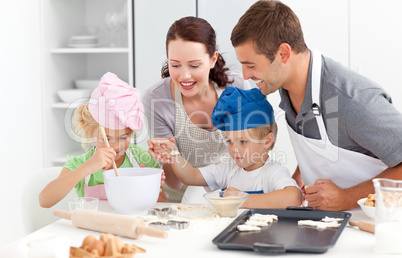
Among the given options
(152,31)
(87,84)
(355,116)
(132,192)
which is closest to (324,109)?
(355,116)

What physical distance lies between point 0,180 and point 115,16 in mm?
1297

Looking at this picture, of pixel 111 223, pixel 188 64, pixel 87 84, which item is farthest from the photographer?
pixel 87 84

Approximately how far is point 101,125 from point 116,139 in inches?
2.9

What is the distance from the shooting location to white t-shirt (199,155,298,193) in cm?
180

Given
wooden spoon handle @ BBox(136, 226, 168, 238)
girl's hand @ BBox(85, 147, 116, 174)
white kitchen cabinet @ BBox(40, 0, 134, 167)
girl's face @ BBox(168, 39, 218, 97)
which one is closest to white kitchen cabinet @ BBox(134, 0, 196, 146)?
white kitchen cabinet @ BBox(40, 0, 134, 167)

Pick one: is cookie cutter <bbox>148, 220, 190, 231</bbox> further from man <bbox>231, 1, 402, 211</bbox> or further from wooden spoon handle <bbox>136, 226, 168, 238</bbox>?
man <bbox>231, 1, 402, 211</bbox>

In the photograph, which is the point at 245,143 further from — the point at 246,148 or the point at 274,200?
the point at 274,200

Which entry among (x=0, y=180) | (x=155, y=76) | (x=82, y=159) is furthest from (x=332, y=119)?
(x=0, y=180)

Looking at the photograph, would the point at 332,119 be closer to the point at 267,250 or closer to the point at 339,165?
the point at 339,165

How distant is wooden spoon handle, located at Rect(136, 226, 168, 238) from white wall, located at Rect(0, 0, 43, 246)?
2.00 metres

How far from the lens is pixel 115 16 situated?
3.43 metres

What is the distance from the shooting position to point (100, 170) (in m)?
1.92

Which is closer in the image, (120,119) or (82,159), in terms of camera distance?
(120,119)

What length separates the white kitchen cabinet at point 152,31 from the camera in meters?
3.27
